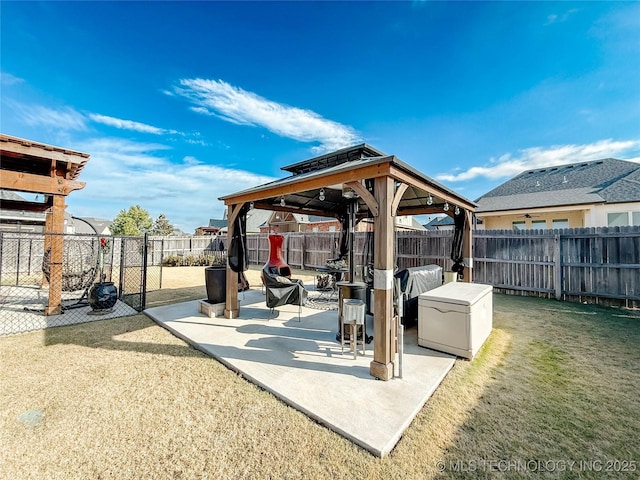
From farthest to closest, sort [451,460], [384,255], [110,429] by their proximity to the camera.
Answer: [384,255]
[110,429]
[451,460]

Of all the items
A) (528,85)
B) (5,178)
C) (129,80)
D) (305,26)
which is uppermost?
(305,26)

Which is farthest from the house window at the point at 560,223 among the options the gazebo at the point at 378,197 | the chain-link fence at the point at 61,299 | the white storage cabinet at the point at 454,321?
the chain-link fence at the point at 61,299

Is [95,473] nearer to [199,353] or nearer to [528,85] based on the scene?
[199,353]

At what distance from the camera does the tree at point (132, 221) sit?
35.1 meters

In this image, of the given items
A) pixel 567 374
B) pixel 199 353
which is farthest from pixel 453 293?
pixel 199 353

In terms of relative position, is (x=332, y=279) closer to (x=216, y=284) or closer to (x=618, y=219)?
(x=216, y=284)

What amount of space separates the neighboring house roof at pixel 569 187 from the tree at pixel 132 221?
40.2 meters

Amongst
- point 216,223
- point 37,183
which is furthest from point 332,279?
point 216,223

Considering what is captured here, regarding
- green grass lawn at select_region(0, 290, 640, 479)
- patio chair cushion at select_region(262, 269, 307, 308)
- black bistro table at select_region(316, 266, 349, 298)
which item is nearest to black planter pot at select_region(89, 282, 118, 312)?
green grass lawn at select_region(0, 290, 640, 479)

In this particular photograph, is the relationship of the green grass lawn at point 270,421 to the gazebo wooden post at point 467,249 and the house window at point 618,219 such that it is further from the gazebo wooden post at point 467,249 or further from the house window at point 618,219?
the house window at point 618,219

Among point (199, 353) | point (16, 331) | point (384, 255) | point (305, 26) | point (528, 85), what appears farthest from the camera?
point (528, 85)

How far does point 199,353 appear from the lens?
12.6ft

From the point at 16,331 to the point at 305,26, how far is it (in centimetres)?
1027

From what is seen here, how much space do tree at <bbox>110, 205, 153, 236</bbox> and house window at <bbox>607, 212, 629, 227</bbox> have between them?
43630 mm
